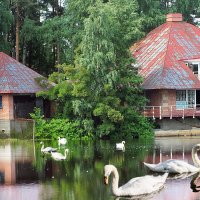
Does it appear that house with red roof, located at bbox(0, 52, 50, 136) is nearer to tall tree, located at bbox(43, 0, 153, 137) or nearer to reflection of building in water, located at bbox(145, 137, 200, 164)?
tall tree, located at bbox(43, 0, 153, 137)

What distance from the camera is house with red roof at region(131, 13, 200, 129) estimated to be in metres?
49.2

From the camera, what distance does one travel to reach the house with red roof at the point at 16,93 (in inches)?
1821

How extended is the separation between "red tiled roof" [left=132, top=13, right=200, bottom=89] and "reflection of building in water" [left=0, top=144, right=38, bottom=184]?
14467 millimetres

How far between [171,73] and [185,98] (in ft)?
6.81

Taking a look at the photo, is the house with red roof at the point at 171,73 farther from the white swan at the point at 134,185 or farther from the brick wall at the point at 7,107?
the white swan at the point at 134,185

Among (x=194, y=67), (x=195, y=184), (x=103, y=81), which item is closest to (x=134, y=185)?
→ (x=195, y=184)

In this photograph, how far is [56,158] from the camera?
33875 millimetres

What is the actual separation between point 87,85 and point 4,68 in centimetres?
697

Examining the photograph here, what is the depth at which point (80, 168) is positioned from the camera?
100ft

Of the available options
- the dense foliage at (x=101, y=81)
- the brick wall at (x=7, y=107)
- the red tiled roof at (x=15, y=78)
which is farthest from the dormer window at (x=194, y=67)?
the brick wall at (x=7, y=107)

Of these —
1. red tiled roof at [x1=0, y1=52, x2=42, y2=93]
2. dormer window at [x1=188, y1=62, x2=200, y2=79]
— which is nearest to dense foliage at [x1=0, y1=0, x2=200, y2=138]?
red tiled roof at [x1=0, y1=52, x2=42, y2=93]

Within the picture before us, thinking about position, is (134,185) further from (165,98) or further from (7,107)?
(165,98)

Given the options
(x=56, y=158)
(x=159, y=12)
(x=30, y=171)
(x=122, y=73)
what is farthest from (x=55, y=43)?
(x=30, y=171)

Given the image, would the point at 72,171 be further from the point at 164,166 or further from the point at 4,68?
the point at 4,68
